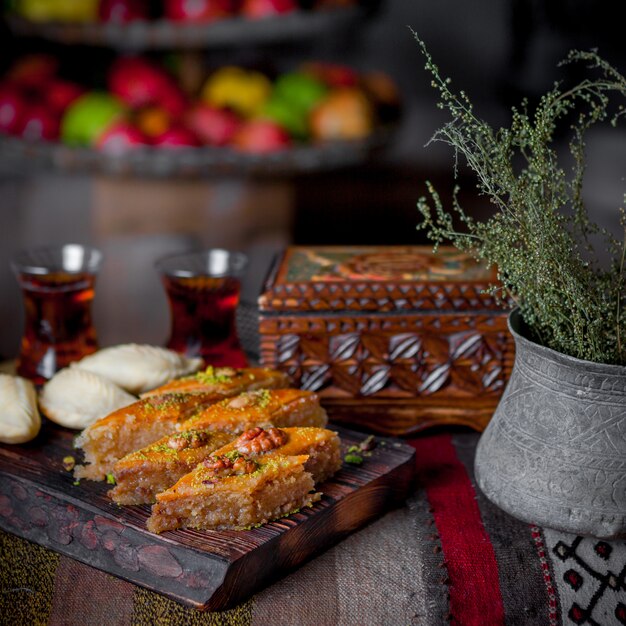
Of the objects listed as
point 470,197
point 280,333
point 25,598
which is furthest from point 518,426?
point 470,197

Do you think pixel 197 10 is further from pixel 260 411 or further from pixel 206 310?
pixel 260 411

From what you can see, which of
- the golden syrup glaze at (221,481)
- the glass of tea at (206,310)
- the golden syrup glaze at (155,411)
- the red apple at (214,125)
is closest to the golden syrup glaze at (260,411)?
the golden syrup glaze at (155,411)

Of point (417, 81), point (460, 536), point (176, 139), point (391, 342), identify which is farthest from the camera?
point (417, 81)

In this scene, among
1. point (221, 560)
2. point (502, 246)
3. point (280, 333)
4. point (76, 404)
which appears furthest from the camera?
point (280, 333)

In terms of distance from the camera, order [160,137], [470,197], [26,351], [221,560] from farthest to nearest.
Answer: [470,197], [160,137], [26,351], [221,560]

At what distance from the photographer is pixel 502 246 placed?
1060mm

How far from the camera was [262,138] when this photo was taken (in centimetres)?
202

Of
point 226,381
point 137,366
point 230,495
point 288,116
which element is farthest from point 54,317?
point 288,116

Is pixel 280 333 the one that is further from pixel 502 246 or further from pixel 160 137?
pixel 160 137

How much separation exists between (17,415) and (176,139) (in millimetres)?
937

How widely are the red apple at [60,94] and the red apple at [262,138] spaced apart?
0.44 meters

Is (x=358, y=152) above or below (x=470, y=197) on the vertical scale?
above

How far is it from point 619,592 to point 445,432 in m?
0.44

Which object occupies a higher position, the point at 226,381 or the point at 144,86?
the point at 144,86
